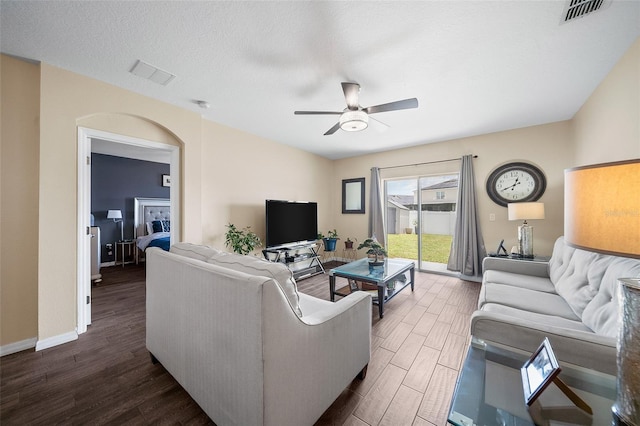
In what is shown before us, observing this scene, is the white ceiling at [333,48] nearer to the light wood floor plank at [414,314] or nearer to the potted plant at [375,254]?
the potted plant at [375,254]

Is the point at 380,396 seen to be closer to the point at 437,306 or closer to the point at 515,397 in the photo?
the point at 515,397

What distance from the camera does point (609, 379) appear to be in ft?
2.89

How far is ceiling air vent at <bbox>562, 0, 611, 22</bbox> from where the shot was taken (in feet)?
4.66

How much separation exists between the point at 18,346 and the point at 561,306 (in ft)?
14.9

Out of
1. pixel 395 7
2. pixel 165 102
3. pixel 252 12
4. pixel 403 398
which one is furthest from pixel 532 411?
Answer: pixel 165 102

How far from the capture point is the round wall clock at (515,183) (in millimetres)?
3465

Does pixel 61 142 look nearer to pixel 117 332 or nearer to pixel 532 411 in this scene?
pixel 117 332

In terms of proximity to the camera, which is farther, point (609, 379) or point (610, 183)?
point (609, 379)

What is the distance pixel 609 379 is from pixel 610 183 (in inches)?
33.3

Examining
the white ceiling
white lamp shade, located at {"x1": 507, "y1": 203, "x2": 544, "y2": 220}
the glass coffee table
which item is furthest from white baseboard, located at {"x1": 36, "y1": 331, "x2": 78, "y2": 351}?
white lamp shade, located at {"x1": 507, "y1": 203, "x2": 544, "y2": 220}

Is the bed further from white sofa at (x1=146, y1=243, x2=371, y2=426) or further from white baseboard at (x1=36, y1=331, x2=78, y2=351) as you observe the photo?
white sofa at (x1=146, y1=243, x2=371, y2=426)

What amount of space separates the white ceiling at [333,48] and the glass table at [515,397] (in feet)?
6.80

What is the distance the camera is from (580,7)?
4.82ft

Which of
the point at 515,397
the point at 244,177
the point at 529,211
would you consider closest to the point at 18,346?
the point at 244,177
